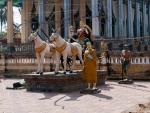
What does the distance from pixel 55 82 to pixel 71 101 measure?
291 centimetres

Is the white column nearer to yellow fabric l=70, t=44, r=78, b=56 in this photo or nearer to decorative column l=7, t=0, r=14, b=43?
decorative column l=7, t=0, r=14, b=43

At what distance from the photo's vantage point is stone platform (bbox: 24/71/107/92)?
15.5 m

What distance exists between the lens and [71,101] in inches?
503

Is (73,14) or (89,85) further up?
(73,14)

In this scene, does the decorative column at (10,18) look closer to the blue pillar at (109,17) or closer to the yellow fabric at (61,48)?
the blue pillar at (109,17)

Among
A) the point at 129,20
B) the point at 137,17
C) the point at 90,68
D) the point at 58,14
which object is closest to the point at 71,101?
the point at 90,68

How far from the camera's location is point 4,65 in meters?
25.9

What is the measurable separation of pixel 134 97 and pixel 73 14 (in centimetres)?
2404

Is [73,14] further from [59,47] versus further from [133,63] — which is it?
[59,47]

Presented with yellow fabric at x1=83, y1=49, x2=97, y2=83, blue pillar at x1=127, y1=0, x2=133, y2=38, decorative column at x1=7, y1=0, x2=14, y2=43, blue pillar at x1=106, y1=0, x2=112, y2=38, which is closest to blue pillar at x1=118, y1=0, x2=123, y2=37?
blue pillar at x1=127, y1=0, x2=133, y2=38

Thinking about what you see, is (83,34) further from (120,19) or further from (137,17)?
(137,17)

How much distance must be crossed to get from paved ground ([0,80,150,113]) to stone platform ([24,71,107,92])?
0.49 m

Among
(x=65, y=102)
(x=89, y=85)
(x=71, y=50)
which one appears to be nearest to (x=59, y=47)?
(x=71, y=50)

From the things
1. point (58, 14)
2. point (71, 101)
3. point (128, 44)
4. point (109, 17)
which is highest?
point (58, 14)
